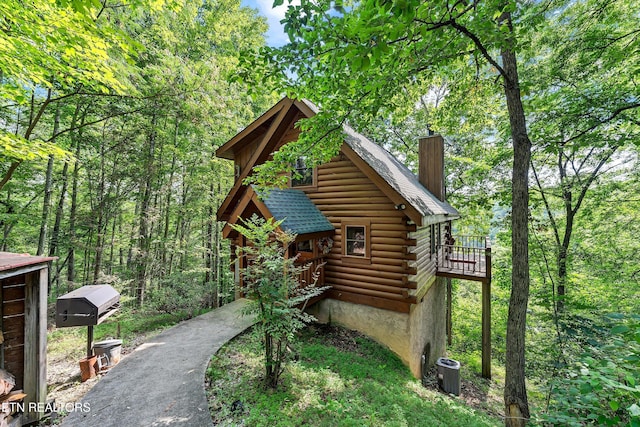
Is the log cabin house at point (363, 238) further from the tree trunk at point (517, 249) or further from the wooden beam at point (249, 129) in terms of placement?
the tree trunk at point (517, 249)

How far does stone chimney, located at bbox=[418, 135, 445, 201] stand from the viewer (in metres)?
11.7

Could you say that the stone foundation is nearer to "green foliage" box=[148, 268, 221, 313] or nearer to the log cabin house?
the log cabin house

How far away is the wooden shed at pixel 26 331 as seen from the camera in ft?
12.0

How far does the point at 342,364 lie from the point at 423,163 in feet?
34.0

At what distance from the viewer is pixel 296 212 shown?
774 cm

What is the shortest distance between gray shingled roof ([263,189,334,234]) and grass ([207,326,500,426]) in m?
3.19

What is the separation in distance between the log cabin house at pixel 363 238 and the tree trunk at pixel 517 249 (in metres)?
2.11

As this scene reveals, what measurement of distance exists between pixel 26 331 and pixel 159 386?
2213mm

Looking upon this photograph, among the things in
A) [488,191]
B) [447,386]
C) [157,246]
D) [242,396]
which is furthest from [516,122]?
[157,246]

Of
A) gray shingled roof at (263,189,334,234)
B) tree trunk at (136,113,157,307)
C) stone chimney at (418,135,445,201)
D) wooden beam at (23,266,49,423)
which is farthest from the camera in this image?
stone chimney at (418,135,445,201)

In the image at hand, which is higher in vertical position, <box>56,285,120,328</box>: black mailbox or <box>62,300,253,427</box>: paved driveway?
<box>56,285,120,328</box>: black mailbox


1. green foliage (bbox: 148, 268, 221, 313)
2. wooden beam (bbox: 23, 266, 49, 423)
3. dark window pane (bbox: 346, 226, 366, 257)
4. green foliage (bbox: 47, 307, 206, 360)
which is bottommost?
green foliage (bbox: 47, 307, 206, 360)

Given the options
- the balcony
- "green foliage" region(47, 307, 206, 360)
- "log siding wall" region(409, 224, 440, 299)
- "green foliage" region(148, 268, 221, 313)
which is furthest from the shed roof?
the balcony

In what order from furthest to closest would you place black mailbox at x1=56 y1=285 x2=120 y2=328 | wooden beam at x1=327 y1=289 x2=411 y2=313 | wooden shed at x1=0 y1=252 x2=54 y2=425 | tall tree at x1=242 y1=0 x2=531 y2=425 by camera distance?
1. wooden beam at x1=327 y1=289 x2=411 y2=313
2. black mailbox at x1=56 y1=285 x2=120 y2=328
3. wooden shed at x1=0 y1=252 x2=54 y2=425
4. tall tree at x1=242 y1=0 x2=531 y2=425
